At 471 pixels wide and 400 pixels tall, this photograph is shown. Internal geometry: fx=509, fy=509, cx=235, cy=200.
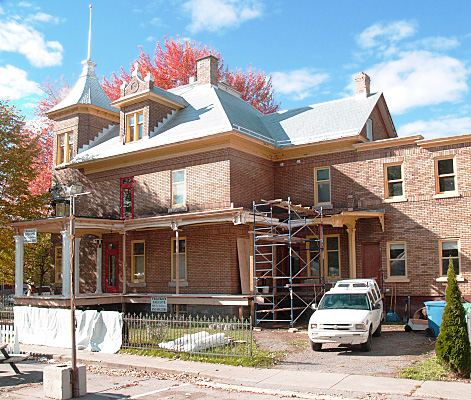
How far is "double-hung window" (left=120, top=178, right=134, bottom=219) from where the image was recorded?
2578 centimetres

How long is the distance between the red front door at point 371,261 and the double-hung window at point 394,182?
2326 millimetres

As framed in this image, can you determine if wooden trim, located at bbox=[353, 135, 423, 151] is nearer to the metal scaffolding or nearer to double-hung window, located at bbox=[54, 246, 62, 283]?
the metal scaffolding

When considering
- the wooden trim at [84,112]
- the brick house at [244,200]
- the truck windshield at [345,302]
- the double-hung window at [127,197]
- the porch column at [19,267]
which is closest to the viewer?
the truck windshield at [345,302]

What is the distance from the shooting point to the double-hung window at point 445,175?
2111 cm

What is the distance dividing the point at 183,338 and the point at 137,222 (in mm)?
9953

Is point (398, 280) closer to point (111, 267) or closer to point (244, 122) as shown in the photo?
point (244, 122)

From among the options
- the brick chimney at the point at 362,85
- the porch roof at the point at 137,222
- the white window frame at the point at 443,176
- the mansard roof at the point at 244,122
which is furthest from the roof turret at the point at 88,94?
the white window frame at the point at 443,176

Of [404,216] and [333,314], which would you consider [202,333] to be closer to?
[333,314]

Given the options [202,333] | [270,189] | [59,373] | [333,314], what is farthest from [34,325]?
[270,189]

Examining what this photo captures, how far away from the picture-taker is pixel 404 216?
21.8 metres

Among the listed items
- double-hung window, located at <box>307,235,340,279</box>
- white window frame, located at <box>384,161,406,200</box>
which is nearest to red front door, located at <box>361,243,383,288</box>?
double-hung window, located at <box>307,235,340,279</box>

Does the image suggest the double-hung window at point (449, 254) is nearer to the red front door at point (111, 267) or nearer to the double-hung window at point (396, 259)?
the double-hung window at point (396, 259)

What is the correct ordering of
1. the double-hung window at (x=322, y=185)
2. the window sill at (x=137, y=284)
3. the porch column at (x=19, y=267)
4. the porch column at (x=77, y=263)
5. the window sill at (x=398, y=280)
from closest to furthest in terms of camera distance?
the window sill at (x=398, y=280) → the double-hung window at (x=322, y=185) → the porch column at (x=19, y=267) → the window sill at (x=137, y=284) → the porch column at (x=77, y=263)

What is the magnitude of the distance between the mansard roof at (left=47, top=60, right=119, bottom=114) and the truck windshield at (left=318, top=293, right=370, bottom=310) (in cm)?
1940
